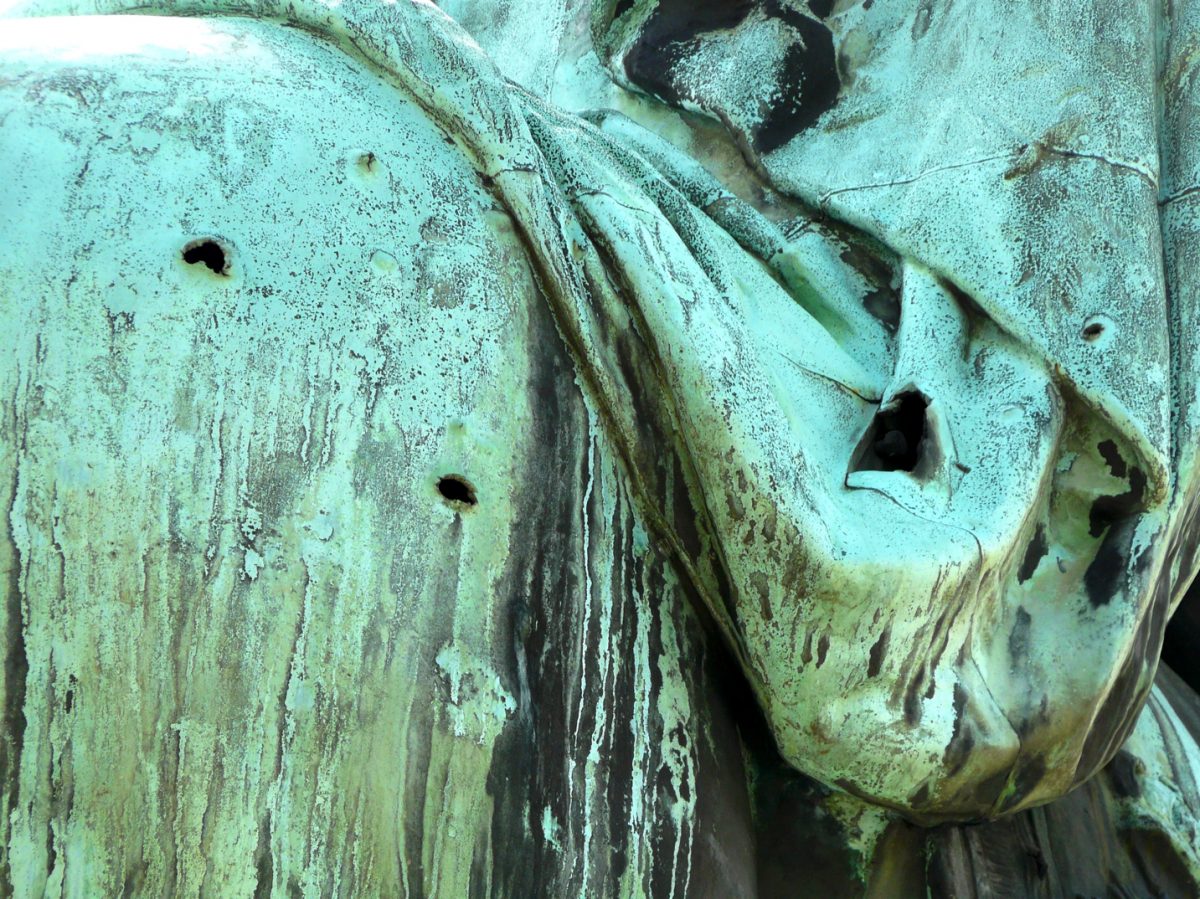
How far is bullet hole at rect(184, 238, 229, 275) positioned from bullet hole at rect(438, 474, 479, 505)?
20 cm

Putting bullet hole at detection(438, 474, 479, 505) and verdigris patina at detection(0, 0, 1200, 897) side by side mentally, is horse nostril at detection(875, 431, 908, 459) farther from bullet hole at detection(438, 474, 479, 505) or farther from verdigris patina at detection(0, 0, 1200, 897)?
bullet hole at detection(438, 474, 479, 505)

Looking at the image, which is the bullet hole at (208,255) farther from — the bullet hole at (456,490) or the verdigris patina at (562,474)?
the bullet hole at (456,490)

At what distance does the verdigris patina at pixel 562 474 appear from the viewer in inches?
38.1

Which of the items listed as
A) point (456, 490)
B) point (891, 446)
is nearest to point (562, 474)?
point (456, 490)

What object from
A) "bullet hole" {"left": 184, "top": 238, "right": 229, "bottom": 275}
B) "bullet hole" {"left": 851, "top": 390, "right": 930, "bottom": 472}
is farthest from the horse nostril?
"bullet hole" {"left": 184, "top": 238, "right": 229, "bottom": 275}

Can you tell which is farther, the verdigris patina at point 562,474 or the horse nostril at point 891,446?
the horse nostril at point 891,446

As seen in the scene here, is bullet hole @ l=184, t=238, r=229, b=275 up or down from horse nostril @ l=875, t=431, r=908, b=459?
up

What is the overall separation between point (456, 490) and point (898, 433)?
0.38m

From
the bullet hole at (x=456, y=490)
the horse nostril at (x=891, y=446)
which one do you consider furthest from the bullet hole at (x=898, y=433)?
the bullet hole at (x=456, y=490)

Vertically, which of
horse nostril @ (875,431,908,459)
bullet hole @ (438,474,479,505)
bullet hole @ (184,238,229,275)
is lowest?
bullet hole @ (438,474,479,505)

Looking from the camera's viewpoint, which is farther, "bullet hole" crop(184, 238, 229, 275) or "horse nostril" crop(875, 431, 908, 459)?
"horse nostril" crop(875, 431, 908, 459)

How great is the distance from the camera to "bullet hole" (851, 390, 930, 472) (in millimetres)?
1196

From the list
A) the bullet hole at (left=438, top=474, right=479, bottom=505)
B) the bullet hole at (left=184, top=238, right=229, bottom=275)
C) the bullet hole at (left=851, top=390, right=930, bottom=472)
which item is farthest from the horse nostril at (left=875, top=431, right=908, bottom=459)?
the bullet hole at (left=184, top=238, right=229, bottom=275)

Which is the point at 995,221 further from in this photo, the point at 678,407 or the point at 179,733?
the point at 179,733
